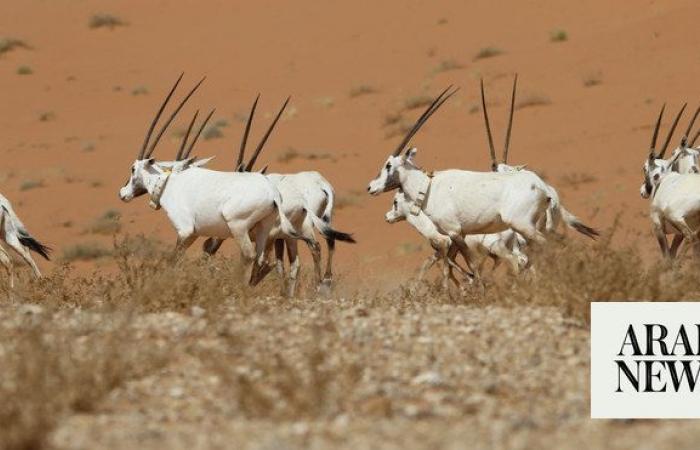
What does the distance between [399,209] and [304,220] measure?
1170mm

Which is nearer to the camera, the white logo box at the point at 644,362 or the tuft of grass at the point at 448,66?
the white logo box at the point at 644,362

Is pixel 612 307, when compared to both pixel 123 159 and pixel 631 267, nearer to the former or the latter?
pixel 631 267

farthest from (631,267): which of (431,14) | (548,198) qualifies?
(431,14)

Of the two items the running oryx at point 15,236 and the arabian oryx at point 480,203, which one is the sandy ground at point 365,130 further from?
the running oryx at point 15,236

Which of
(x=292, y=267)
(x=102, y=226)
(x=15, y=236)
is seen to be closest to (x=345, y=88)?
(x=102, y=226)

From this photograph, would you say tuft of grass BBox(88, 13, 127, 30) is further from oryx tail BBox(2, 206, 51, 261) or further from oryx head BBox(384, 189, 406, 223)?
oryx head BBox(384, 189, 406, 223)

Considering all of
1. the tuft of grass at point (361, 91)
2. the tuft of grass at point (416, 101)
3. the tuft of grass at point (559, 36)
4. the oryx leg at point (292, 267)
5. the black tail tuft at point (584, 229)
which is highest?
the tuft of grass at point (559, 36)

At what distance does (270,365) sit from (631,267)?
3151 millimetres

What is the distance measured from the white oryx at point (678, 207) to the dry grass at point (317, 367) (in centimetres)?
481

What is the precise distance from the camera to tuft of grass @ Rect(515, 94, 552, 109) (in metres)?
35.7

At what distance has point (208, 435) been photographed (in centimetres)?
634

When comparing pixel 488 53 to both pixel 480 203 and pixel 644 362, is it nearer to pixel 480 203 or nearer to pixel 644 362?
pixel 480 203

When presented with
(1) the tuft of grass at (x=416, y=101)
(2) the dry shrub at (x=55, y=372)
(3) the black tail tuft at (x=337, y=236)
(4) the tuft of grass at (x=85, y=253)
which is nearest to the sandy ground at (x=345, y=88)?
(1) the tuft of grass at (x=416, y=101)

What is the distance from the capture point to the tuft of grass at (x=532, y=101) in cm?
3569
